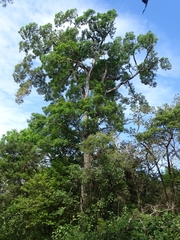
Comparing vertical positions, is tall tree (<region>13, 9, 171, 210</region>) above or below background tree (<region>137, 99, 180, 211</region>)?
above

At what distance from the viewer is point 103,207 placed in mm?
10117

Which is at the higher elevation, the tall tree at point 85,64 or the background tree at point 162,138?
the tall tree at point 85,64

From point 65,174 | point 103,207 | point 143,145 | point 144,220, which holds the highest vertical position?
point 143,145

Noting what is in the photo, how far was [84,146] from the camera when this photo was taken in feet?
35.2

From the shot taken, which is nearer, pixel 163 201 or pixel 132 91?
pixel 163 201

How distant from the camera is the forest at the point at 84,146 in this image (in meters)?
10.1

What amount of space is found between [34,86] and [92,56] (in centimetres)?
381

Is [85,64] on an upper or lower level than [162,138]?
upper

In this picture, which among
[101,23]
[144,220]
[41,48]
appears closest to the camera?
[144,220]

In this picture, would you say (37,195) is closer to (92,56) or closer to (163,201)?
(163,201)

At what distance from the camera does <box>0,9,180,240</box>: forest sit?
33.0 feet

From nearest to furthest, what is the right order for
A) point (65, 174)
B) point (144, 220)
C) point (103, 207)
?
point (144, 220)
point (103, 207)
point (65, 174)

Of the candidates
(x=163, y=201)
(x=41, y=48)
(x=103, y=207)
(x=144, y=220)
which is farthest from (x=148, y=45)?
(x=144, y=220)

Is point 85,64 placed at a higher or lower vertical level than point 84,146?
higher
